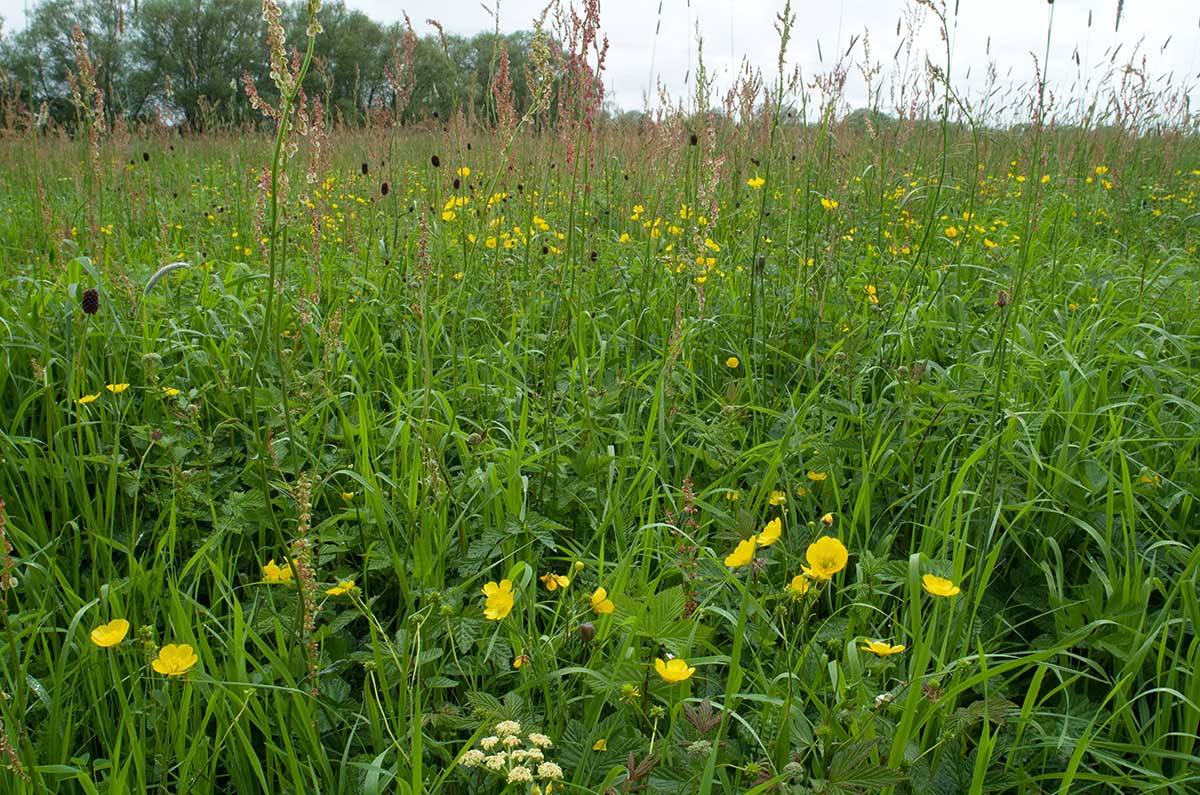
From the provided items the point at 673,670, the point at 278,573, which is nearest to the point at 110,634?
the point at 278,573

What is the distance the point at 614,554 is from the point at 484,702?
63 centimetres

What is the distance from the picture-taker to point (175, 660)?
1031 mm

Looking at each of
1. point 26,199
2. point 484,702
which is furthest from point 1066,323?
point 26,199

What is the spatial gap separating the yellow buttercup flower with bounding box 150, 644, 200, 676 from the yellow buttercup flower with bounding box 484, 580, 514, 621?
401mm

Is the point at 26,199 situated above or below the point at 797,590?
above

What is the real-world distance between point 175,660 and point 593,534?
856 mm

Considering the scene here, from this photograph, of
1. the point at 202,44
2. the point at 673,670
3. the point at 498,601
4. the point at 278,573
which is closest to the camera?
the point at 673,670

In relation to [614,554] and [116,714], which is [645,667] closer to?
[614,554]

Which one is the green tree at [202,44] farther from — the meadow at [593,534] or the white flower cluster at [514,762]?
the white flower cluster at [514,762]

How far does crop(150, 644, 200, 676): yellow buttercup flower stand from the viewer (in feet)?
3.34

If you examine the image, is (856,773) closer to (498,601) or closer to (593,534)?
(498,601)

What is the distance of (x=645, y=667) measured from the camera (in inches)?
42.8

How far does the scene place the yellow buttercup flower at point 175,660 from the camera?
1.02 m

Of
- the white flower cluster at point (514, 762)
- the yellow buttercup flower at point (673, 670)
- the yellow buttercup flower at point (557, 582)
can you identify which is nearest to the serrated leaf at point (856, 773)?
the yellow buttercup flower at point (673, 670)
